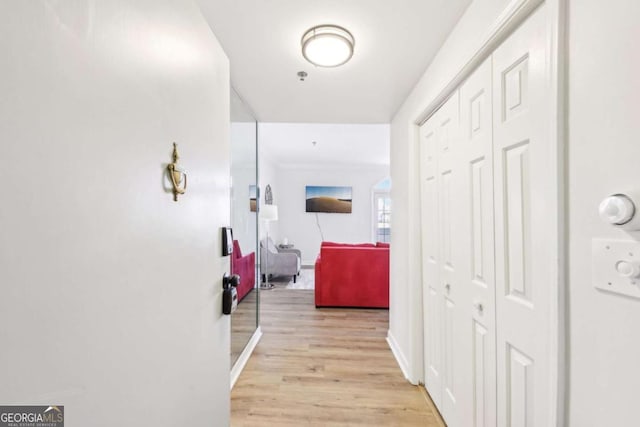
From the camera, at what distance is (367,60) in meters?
1.80

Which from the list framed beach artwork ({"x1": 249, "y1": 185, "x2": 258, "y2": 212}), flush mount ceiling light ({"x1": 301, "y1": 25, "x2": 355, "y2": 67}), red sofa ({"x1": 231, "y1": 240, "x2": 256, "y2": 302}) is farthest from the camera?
framed beach artwork ({"x1": 249, "y1": 185, "x2": 258, "y2": 212})

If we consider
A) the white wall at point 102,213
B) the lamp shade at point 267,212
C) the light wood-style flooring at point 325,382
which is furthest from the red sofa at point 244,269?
the lamp shade at point 267,212

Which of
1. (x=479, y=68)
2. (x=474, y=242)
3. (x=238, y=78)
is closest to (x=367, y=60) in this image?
(x=479, y=68)

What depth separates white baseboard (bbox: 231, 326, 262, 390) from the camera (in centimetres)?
212

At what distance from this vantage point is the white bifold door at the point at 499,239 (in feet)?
2.98

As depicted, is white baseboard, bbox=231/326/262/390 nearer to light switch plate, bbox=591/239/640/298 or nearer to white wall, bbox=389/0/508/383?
white wall, bbox=389/0/508/383

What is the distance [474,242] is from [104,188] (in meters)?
1.45

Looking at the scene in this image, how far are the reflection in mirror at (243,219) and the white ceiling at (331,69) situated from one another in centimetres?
26

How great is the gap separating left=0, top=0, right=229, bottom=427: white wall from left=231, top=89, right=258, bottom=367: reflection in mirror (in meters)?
1.31

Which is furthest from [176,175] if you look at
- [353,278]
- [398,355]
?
[353,278]

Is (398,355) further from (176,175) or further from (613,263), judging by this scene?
(176,175)

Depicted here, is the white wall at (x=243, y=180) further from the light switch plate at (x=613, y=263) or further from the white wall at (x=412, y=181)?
the light switch plate at (x=613, y=263)

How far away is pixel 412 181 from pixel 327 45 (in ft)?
3.70

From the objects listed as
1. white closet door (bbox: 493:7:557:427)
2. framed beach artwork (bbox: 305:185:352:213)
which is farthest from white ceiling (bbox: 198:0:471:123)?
framed beach artwork (bbox: 305:185:352:213)
